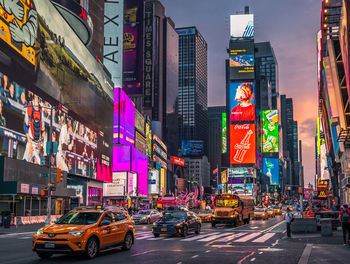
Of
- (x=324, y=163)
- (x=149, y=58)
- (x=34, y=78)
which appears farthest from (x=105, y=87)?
(x=324, y=163)

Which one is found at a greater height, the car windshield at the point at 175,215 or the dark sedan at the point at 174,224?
the car windshield at the point at 175,215

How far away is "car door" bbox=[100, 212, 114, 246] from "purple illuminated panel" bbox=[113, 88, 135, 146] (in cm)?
8433

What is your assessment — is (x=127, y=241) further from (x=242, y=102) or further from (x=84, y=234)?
(x=242, y=102)

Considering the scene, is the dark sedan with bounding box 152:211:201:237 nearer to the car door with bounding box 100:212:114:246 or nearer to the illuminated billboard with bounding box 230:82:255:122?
the car door with bounding box 100:212:114:246

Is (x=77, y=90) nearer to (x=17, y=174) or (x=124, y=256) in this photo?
(x=17, y=174)

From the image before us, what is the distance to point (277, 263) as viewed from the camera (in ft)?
47.0

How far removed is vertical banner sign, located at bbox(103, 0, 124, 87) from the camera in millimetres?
102188

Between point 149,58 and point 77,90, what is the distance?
237 feet

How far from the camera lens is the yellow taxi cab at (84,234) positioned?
14.0 meters

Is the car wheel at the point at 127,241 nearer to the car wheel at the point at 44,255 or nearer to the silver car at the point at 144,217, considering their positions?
the car wheel at the point at 44,255

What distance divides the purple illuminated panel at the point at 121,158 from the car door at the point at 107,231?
295 feet

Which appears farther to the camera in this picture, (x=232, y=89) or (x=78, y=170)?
(x=232, y=89)

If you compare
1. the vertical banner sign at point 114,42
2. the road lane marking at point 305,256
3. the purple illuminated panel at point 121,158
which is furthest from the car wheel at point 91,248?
the purple illuminated panel at point 121,158

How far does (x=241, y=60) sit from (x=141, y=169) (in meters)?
88.8
